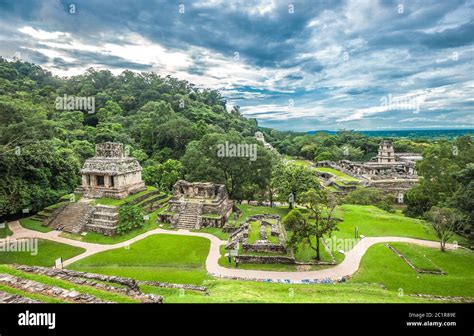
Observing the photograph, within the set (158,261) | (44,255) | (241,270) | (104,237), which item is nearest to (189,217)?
(104,237)

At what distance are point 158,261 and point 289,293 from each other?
365 inches

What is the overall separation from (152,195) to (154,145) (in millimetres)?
24915

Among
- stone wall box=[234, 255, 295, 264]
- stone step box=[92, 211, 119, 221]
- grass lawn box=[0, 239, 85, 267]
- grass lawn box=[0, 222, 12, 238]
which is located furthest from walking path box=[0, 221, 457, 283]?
stone step box=[92, 211, 119, 221]

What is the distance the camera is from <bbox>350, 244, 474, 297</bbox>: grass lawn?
1430 cm

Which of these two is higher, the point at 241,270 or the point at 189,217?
the point at 189,217

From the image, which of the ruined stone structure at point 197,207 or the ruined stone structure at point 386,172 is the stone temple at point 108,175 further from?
the ruined stone structure at point 386,172

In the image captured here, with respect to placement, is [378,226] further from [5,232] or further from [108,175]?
[5,232]

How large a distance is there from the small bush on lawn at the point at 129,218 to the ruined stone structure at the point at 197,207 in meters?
1.94

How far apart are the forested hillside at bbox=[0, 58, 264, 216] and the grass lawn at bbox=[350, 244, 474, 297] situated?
1948cm

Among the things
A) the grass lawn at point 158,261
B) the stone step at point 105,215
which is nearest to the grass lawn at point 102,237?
the stone step at point 105,215

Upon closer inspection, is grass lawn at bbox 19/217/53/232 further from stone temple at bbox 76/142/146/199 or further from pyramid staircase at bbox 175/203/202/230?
pyramid staircase at bbox 175/203/202/230

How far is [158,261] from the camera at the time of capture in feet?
58.1

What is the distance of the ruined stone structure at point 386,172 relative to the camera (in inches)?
1944
